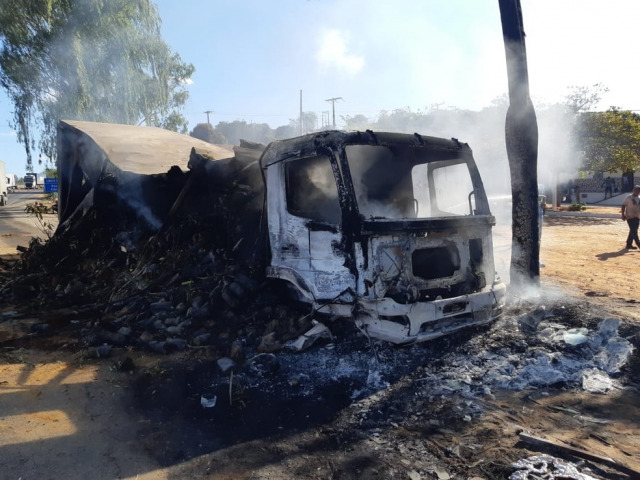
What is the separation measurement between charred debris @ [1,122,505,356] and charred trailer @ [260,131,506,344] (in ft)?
0.05

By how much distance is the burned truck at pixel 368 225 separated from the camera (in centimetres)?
389

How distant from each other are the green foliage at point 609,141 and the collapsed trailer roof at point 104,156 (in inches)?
817

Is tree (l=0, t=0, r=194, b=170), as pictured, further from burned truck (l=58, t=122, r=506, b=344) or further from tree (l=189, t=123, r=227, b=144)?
tree (l=189, t=123, r=227, b=144)

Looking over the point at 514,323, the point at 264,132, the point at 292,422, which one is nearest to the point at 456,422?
the point at 292,422

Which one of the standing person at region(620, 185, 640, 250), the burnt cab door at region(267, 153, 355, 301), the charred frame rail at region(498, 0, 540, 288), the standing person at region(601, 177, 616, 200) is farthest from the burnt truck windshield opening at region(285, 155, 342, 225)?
the standing person at region(601, 177, 616, 200)

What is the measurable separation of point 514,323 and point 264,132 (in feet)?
214

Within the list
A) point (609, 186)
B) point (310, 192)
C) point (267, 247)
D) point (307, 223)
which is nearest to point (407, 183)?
point (310, 192)

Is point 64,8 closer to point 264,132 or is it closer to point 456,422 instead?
point 456,422

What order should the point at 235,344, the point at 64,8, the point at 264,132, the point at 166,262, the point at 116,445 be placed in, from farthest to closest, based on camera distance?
the point at 264,132
the point at 64,8
the point at 166,262
the point at 235,344
the point at 116,445

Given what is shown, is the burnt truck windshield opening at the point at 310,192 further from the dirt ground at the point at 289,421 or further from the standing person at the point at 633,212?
the standing person at the point at 633,212

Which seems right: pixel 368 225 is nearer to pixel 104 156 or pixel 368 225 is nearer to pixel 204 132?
pixel 104 156

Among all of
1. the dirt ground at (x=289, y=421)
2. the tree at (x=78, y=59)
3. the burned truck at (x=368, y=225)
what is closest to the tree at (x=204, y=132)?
the tree at (x=78, y=59)

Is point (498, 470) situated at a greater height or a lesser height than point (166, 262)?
lesser

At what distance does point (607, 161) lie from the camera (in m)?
21.3
